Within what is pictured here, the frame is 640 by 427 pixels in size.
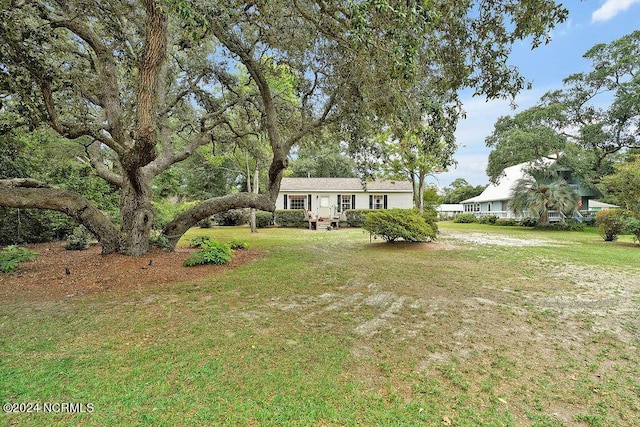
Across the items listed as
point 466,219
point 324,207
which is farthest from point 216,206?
point 466,219

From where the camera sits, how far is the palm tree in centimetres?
2006

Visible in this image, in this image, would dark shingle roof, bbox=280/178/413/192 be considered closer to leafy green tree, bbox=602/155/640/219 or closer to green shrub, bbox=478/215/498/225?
green shrub, bbox=478/215/498/225

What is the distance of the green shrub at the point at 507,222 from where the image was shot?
84.6ft

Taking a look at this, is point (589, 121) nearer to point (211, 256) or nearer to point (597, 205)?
point (597, 205)

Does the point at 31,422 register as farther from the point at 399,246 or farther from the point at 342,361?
the point at 399,246

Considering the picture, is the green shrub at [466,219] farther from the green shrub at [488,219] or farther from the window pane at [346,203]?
the window pane at [346,203]

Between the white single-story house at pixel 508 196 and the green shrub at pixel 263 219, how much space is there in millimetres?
17920

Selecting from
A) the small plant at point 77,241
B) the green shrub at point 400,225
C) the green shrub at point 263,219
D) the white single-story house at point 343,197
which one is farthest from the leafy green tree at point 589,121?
the small plant at point 77,241

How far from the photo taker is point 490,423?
2.26 metres

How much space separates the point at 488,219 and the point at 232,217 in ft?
77.2

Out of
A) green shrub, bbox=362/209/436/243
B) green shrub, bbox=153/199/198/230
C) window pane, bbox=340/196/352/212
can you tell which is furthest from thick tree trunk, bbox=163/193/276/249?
window pane, bbox=340/196/352/212

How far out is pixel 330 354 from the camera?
3.23m

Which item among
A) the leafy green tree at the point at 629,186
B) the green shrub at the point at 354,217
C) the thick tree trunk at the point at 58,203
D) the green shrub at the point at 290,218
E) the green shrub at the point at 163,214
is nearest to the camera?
the thick tree trunk at the point at 58,203

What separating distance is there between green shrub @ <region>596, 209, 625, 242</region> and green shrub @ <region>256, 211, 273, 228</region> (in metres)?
18.7
